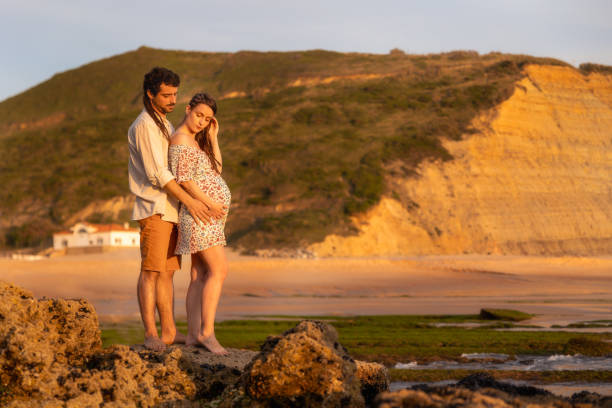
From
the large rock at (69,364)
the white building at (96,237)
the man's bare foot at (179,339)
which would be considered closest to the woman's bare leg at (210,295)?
the man's bare foot at (179,339)

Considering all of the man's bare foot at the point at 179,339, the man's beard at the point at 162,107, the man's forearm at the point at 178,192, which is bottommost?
the man's bare foot at the point at 179,339

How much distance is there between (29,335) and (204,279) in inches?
65.1

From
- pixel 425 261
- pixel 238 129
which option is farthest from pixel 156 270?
pixel 238 129

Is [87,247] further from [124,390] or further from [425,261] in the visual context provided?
[124,390]

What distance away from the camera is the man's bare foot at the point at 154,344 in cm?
617

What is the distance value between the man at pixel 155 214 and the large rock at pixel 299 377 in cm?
158

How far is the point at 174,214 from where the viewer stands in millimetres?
6398

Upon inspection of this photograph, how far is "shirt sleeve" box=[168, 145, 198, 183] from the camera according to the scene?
637 centimetres

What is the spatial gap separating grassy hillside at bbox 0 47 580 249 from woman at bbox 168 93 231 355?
32.6m

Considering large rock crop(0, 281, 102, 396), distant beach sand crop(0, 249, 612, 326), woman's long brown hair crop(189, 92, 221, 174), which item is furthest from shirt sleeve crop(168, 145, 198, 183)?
distant beach sand crop(0, 249, 612, 326)

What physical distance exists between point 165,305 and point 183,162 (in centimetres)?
122

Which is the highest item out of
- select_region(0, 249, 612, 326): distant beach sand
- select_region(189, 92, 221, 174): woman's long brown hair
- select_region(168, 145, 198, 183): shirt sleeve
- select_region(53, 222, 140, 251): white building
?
select_region(189, 92, 221, 174): woman's long brown hair

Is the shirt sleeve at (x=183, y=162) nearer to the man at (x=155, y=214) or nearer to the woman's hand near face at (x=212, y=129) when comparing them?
the man at (x=155, y=214)

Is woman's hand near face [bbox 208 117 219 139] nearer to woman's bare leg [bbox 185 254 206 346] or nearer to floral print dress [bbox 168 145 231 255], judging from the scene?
floral print dress [bbox 168 145 231 255]
